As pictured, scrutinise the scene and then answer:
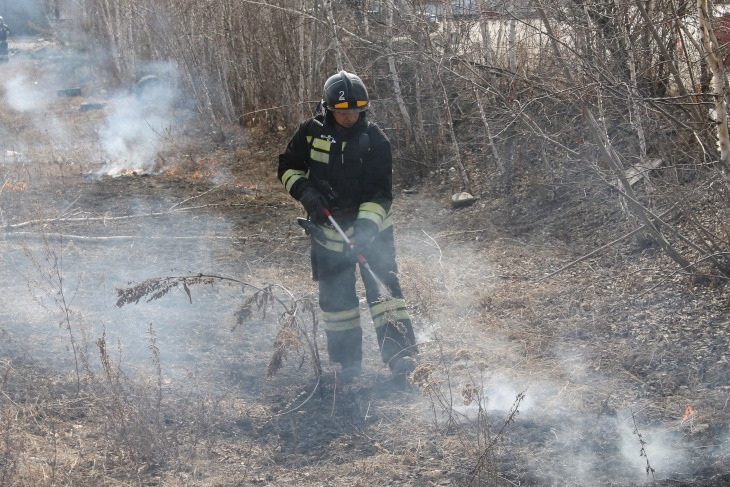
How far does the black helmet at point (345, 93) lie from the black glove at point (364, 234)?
2.29 feet

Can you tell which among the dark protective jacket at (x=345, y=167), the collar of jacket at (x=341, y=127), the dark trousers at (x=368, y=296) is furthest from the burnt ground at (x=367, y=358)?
the collar of jacket at (x=341, y=127)

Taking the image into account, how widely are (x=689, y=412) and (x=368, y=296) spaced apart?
2067 mm

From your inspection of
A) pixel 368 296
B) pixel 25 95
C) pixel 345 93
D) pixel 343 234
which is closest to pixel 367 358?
pixel 368 296

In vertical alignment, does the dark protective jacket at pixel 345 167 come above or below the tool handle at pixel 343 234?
above

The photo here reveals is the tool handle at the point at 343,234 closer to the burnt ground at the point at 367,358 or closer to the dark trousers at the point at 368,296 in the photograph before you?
the dark trousers at the point at 368,296

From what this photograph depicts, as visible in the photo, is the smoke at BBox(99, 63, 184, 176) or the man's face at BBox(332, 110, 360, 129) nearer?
the man's face at BBox(332, 110, 360, 129)

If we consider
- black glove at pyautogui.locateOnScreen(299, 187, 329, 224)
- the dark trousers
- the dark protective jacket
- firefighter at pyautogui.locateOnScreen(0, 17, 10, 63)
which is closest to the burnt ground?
the dark trousers

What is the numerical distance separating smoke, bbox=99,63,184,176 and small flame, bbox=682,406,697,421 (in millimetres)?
8546

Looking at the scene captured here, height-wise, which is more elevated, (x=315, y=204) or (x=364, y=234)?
(x=315, y=204)

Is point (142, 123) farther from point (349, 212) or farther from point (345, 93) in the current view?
point (345, 93)

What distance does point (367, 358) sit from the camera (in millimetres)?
6008

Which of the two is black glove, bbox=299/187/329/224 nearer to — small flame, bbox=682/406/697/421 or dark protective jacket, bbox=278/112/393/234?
dark protective jacket, bbox=278/112/393/234

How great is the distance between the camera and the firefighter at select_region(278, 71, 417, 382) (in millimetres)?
5234

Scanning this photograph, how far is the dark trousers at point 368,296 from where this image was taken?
5.43 metres
